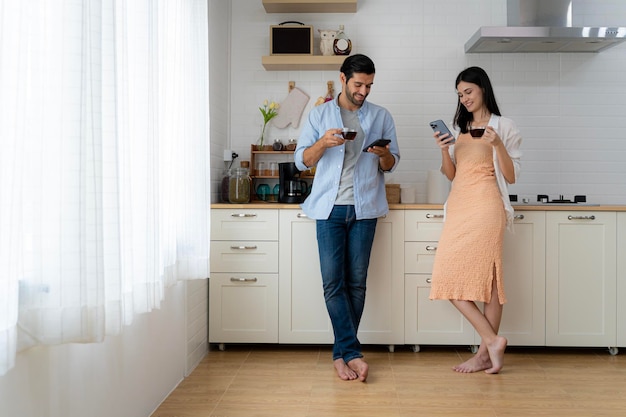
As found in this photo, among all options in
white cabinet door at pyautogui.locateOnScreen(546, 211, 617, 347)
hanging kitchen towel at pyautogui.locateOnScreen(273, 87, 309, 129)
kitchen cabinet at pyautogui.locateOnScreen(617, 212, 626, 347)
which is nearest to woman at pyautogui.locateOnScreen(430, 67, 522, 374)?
white cabinet door at pyautogui.locateOnScreen(546, 211, 617, 347)

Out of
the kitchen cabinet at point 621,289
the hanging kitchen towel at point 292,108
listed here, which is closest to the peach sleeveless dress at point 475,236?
the kitchen cabinet at point 621,289

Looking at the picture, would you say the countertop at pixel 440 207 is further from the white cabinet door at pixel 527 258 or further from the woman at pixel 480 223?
the woman at pixel 480 223

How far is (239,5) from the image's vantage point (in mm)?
4266

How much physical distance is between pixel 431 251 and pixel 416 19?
1694mm

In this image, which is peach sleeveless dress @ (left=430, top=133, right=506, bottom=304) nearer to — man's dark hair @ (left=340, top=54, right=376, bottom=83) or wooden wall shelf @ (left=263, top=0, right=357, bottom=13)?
man's dark hair @ (left=340, top=54, right=376, bottom=83)

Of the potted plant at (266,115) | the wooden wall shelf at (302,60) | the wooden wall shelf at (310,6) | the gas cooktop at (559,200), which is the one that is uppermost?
the wooden wall shelf at (310,6)

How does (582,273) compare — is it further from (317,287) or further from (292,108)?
(292,108)

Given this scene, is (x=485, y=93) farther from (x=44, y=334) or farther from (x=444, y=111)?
(x=44, y=334)

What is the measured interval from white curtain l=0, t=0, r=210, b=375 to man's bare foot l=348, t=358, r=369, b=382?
3.80 ft

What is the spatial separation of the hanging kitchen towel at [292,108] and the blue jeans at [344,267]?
3.81ft

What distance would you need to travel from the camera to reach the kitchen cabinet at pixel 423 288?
11.9 feet

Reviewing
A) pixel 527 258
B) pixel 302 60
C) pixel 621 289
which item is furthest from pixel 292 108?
pixel 621 289

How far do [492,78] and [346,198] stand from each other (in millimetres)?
Answer: 1661

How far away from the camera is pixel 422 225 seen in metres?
3.62
